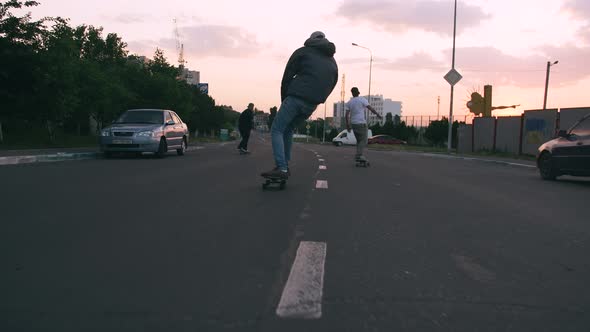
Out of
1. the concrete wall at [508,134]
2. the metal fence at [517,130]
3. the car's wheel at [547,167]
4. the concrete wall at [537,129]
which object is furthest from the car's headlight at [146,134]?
the concrete wall at [508,134]

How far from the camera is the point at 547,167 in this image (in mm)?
11359

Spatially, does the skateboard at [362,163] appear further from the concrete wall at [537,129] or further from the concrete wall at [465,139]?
the concrete wall at [465,139]

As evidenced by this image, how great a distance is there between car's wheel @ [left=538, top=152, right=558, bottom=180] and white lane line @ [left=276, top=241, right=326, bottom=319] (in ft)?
29.6

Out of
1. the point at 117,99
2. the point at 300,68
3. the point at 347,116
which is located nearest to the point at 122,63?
the point at 117,99

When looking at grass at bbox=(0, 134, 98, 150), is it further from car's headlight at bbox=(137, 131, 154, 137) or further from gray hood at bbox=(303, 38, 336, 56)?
gray hood at bbox=(303, 38, 336, 56)

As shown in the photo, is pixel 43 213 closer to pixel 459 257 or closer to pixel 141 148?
pixel 459 257

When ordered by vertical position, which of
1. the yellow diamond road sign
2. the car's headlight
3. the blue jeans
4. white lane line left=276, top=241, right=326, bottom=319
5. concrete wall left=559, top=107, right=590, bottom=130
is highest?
the yellow diamond road sign

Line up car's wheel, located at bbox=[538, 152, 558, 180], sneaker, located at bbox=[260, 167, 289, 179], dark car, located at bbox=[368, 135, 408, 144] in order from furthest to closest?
dark car, located at bbox=[368, 135, 408, 144] → car's wheel, located at bbox=[538, 152, 558, 180] → sneaker, located at bbox=[260, 167, 289, 179]

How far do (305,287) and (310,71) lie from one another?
4686mm

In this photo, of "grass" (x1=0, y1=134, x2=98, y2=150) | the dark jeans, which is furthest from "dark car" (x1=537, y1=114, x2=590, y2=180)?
"grass" (x1=0, y1=134, x2=98, y2=150)

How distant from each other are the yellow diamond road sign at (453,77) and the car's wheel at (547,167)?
1642 centimetres

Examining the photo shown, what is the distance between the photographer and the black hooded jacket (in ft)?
23.4

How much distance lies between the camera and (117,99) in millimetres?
25859

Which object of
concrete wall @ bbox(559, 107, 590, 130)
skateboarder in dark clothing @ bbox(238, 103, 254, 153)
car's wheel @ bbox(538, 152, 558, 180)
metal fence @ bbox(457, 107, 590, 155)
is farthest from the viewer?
metal fence @ bbox(457, 107, 590, 155)
